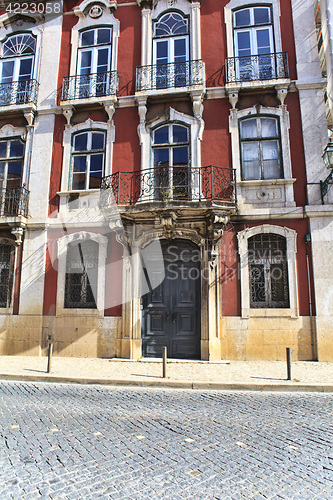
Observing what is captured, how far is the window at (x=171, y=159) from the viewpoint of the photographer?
1050cm

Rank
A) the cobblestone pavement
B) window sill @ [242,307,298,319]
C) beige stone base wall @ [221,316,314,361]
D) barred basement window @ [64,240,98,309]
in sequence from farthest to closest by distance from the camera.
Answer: barred basement window @ [64,240,98,309] < window sill @ [242,307,298,319] < beige stone base wall @ [221,316,314,361] < the cobblestone pavement

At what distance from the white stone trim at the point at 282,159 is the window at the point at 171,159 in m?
1.55

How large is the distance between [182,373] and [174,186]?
17.3ft

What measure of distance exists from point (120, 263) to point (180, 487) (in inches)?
319

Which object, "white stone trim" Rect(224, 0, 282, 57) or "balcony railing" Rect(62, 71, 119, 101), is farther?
"balcony railing" Rect(62, 71, 119, 101)

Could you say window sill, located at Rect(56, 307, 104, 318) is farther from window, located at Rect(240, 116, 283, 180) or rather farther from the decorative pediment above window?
the decorative pediment above window

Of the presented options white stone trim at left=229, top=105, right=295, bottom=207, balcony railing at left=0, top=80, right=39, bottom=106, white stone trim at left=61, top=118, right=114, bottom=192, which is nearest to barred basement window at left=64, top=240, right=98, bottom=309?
white stone trim at left=61, top=118, right=114, bottom=192

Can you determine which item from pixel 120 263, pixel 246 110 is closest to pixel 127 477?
pixel 120 263

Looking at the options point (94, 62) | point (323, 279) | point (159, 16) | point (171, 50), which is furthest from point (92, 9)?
point (323, 279)

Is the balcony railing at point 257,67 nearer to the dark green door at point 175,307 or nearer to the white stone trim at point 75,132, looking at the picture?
the white stone trim at point 75,132

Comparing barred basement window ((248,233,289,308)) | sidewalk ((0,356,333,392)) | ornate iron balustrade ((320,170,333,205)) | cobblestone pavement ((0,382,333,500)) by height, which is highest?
ornate iron balustrade ((320,170,333,205))

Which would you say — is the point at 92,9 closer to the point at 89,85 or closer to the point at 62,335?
the point at 89,85

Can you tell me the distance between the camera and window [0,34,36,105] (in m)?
12.8

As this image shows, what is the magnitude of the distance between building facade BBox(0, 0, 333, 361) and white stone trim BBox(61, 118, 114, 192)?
7 cm
